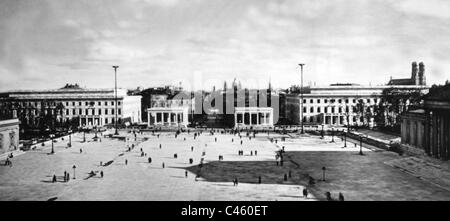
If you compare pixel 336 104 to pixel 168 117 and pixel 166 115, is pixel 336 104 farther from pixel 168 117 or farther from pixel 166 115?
pixel 166 115

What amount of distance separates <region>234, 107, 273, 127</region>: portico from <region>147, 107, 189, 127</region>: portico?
46.0 ft

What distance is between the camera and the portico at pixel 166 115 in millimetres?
107750

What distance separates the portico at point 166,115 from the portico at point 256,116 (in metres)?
14.0

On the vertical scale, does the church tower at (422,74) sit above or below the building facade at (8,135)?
above

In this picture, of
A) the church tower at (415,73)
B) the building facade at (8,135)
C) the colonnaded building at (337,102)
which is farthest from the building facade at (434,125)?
the church tower at (415,73)

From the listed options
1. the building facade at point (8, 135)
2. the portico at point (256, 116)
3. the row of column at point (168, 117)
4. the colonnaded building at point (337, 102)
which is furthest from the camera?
the row of column at point (168, 117)

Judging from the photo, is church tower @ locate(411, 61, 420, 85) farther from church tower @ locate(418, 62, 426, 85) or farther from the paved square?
the paved square

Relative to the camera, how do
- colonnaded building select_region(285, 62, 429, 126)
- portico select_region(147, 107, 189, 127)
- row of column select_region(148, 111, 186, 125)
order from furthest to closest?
row of column select_region(148, 111, 186, 125)
portico select_region(147, 107, 189, 127)
colonnaded building select_region(285, 62, 429, 126)

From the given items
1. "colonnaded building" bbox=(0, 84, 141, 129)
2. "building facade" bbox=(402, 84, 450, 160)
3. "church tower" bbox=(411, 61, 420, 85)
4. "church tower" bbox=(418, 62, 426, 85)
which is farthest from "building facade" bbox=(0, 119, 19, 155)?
"church tower" bbox=(418, 62, 426, 85)

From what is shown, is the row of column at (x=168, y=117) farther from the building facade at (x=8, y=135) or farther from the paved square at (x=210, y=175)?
the building facade at (x=8, y=135)

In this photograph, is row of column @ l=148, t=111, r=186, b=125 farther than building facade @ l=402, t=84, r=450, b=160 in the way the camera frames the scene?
Yes

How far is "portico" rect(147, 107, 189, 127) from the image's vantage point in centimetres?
10775
